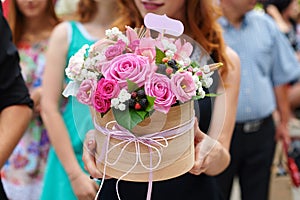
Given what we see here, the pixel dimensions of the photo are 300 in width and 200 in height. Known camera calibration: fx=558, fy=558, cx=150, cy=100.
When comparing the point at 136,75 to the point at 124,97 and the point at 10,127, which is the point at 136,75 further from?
the point at 10,127

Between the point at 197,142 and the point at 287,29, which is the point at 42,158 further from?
the point at 287,29

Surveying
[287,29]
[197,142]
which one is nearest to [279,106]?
[287,29]

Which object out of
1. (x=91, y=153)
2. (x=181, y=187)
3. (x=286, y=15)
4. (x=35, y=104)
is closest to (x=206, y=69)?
(x=91, y=153)

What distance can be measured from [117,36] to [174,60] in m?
0.15

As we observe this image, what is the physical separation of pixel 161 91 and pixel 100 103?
0.15m

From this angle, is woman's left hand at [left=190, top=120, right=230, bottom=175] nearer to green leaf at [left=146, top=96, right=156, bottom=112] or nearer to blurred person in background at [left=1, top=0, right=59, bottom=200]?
green leaf at [left=146, top=96, right=156, bottom=112]

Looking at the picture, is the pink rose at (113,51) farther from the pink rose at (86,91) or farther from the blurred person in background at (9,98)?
the blurred person in background at (9,98)

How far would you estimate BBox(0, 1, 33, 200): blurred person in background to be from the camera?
5.63ft

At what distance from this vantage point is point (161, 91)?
130 centimetres

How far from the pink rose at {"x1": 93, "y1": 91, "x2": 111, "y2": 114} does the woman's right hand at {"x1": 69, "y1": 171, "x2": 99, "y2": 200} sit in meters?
0.52

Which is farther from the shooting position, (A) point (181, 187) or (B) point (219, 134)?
(A) point (181, 187)

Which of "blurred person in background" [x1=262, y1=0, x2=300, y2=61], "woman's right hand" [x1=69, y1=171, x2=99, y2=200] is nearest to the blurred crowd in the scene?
"woman's right hand" [x1=69, y1=171, x2=99, y2=200]

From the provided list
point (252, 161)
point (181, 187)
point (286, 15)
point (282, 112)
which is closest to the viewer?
point (181, 187)

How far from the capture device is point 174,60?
1366mm
